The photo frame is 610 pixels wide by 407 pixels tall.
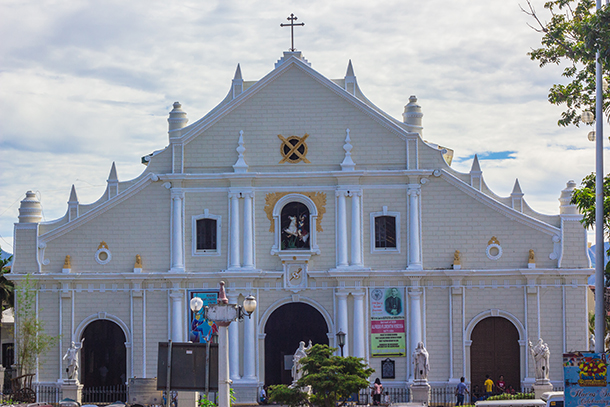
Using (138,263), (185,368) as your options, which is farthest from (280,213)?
(185,368)

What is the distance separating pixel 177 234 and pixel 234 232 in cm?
247

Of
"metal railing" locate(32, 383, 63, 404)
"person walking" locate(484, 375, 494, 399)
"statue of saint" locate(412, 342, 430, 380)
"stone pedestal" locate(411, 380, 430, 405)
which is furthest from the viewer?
"metal railing" locate(32, 383, 63, 404)

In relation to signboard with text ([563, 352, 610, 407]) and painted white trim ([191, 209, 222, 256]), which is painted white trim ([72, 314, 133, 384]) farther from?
signboard with text ([563, 352, 610, 407])

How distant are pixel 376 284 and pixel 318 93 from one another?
8.63 meters

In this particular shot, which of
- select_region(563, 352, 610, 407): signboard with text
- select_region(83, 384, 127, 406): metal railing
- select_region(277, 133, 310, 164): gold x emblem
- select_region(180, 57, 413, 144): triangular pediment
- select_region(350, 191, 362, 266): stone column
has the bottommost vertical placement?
select_region(83, 384, 127, 406): metal railing

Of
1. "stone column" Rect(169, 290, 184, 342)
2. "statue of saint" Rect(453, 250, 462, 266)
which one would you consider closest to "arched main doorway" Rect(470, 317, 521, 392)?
"statue of saint" Rect(453, 250, 462, 266)

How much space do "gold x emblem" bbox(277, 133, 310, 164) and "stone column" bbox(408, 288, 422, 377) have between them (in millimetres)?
7355

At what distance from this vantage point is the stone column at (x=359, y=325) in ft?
121

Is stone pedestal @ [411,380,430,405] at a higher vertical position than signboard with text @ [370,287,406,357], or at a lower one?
lower

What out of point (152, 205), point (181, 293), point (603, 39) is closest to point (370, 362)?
point (181, 293)

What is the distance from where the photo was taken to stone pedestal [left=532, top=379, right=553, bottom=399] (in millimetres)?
33688

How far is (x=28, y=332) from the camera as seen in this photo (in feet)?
123

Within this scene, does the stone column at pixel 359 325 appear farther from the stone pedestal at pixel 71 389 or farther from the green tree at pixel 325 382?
the stone pedestal at pixel 71 389

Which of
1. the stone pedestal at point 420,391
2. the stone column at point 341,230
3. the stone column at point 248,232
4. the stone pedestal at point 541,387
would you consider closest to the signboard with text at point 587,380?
the stone pedestal at point 541,387
